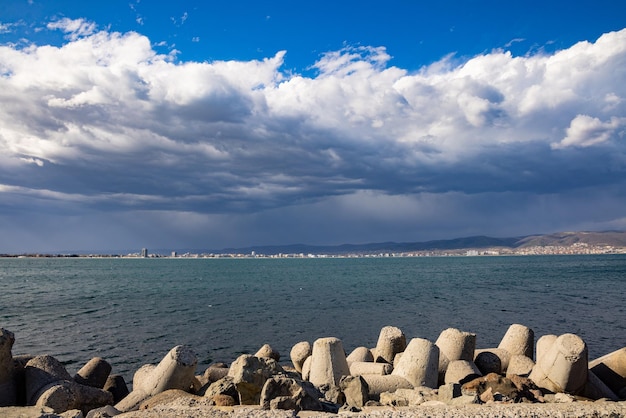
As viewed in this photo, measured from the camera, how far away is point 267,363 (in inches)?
367

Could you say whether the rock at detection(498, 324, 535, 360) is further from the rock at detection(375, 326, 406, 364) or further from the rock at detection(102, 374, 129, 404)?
the rock at detection(102, 374, 129, 404)

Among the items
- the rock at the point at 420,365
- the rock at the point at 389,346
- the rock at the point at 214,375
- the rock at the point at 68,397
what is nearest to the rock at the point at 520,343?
the rock at the point at 389,346

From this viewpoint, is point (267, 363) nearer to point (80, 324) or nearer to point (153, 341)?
point (153, 341)

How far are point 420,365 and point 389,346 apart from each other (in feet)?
10.6

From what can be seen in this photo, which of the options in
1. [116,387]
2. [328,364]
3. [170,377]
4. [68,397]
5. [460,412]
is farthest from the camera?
[116,387]

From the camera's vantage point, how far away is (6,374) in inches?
416

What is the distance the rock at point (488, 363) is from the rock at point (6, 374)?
1102 centimetres

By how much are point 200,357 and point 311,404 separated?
582 inches

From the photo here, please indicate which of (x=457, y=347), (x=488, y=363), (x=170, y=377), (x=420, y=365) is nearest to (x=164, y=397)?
(x=170, y=377)

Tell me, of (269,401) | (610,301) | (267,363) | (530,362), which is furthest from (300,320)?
(610,301)

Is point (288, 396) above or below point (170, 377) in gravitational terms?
above

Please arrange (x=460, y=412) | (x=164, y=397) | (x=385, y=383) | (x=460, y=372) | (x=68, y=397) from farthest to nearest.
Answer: (x=460, y=372)
(x=385, y=383)
(x=164, y=397)
(x=68, y=397)
(x=460, y=412)

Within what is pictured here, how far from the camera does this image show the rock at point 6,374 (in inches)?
406

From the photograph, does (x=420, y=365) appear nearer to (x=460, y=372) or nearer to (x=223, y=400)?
(x=460, y=372)
